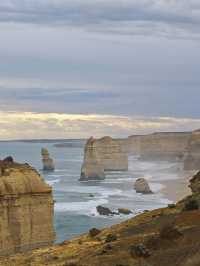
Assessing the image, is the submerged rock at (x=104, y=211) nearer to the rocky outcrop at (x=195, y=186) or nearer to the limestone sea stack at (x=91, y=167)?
the rocky outcrop at (x=195, y=186)

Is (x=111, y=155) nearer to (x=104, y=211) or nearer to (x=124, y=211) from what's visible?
(x=104, y=211)

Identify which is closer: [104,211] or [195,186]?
[195,186]

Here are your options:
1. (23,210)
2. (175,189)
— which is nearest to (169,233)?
(23,210)

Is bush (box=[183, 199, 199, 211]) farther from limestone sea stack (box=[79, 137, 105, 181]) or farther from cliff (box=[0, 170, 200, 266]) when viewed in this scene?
limestone sea stack (box=[79, 137, 105, 181])

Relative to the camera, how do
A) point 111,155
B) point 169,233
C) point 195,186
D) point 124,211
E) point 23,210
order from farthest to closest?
point 111,155 → point 124,211 → point 23,210 → point 195,186 → point 169,233

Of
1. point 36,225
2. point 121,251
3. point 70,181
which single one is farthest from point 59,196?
point 121,251

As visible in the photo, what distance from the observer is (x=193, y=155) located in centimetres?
16675

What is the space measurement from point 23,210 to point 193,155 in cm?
12473

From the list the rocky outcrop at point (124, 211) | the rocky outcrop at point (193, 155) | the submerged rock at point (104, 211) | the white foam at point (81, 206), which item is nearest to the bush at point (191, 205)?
the rocky outcrop at point (124, 211)

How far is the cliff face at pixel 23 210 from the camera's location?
43594mm

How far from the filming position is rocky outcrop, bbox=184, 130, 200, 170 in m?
165

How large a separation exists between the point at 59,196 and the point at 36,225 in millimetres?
54222

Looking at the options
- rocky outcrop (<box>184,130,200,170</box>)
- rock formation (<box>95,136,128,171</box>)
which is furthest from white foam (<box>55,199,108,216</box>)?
rock formation (<box>95,136,128,171</box>)

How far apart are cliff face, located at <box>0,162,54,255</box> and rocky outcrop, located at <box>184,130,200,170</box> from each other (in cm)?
12004
